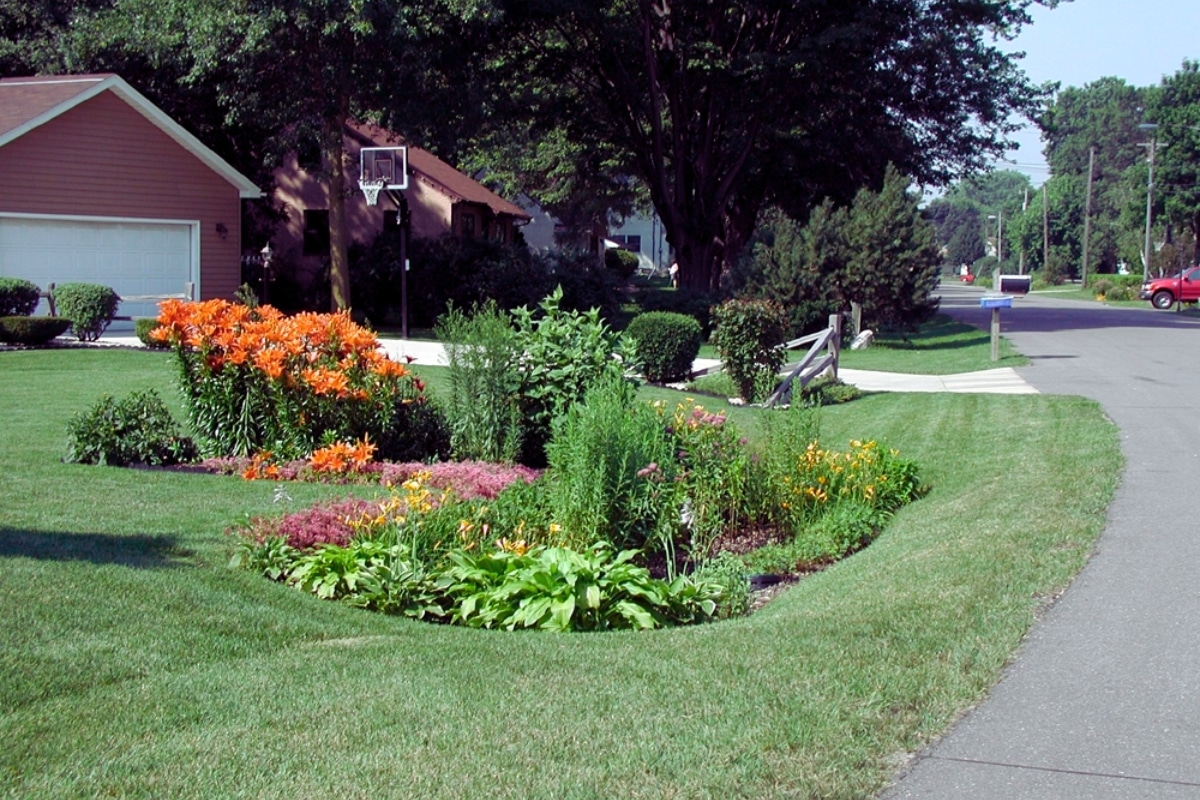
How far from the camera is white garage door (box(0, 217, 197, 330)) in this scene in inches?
1036

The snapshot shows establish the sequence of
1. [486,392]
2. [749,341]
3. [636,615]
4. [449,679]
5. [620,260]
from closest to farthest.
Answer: [449,679] < [636,615] < [486,392] < [749,341] < [620,260]

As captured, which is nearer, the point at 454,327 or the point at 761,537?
the point at 761,537

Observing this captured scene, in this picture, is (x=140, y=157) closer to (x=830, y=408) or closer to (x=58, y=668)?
(x=830, y=408)

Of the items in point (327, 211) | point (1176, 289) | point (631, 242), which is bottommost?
point (1176, 289)

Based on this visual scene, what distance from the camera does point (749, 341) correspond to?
58.5 ft

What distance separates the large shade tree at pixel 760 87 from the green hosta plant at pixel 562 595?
87.0 ft

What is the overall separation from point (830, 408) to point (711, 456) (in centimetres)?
762

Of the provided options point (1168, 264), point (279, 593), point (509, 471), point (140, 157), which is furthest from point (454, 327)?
point (1168, 264)

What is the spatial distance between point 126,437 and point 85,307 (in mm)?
13954

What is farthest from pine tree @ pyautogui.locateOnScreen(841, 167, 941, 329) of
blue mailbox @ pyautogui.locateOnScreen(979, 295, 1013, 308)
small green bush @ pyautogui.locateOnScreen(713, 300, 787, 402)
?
small green bush @ pyautogui.locateOnScreen(713, 300, 787, 402)

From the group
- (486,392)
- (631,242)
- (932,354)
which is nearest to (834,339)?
(932,354)

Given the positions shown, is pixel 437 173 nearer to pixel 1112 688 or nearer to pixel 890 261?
pixel 890 261

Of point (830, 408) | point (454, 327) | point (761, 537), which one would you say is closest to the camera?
point (761, 537)

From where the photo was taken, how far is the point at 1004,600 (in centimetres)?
668
